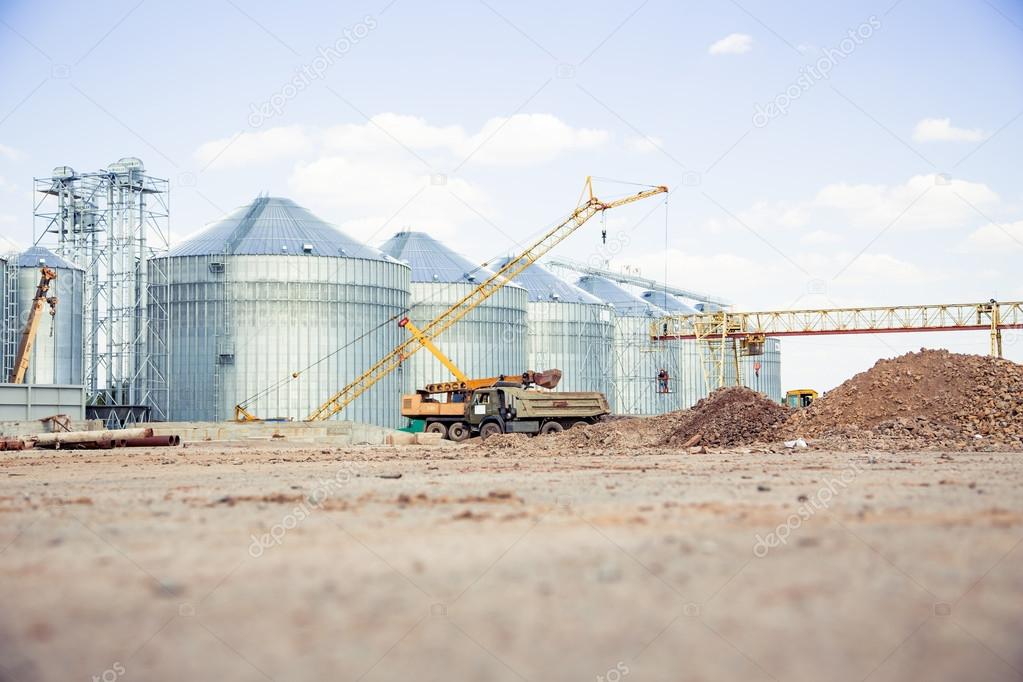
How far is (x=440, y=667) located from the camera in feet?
18.8

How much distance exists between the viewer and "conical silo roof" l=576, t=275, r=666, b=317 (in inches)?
3806

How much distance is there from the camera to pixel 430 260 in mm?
69438

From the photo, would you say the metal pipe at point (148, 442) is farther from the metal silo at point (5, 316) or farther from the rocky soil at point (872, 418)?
the metal silo at point (5, 316)

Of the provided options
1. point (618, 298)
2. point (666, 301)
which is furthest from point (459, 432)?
point (666, 301)

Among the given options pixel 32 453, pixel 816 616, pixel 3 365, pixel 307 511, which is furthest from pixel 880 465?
pixel 3 365

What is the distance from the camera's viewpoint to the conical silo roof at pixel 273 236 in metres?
55.5

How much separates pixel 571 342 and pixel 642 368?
1456cm

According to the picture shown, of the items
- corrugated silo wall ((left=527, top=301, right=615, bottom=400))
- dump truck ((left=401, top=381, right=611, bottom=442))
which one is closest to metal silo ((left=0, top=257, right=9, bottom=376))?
dump truck ((left=401, top=381, right=611, bottom=442))

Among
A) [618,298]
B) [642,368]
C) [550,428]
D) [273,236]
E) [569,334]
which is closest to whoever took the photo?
[550,428]

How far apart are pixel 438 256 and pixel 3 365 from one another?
27.5 m

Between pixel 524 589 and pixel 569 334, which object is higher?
pixel 569 334

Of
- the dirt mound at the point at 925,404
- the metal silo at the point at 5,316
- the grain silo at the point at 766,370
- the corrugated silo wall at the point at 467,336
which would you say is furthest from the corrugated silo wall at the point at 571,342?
the dirt mound at the point at 925,404

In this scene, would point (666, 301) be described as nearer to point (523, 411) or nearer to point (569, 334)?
point (569, 334)

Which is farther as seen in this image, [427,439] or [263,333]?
[263,333]
